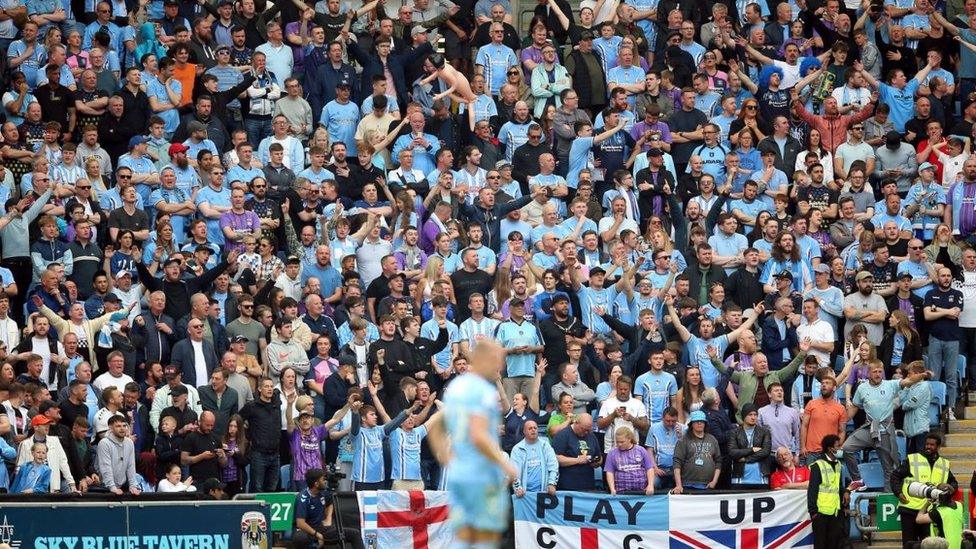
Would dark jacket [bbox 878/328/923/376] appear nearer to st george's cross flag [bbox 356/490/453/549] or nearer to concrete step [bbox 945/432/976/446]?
concrete step [bbox 945/432/976/446]

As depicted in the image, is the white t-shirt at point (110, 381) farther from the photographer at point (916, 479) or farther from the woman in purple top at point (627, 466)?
the photographer at point (916, 479)

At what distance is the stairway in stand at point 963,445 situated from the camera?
2625 centimetres

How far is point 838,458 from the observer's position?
2498 cm

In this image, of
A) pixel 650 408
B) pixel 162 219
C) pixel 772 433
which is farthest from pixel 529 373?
pixel 162 219

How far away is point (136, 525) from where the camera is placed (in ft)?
69.8

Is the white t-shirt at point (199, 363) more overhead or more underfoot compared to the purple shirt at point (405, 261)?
more underfoot

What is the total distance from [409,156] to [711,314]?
5257 mm

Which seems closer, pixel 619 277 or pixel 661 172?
pixel 619 277

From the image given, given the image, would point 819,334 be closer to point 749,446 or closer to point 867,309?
point 867,309

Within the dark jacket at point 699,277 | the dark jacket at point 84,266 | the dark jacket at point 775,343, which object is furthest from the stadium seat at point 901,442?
the dark jacket at point 84,266

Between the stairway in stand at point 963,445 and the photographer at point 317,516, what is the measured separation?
334 inches

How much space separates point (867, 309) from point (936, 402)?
163 cm

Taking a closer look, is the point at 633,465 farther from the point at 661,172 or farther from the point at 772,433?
the point at 661,172

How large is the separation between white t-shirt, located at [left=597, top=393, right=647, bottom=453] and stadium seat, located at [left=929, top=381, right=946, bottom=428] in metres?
4.21
